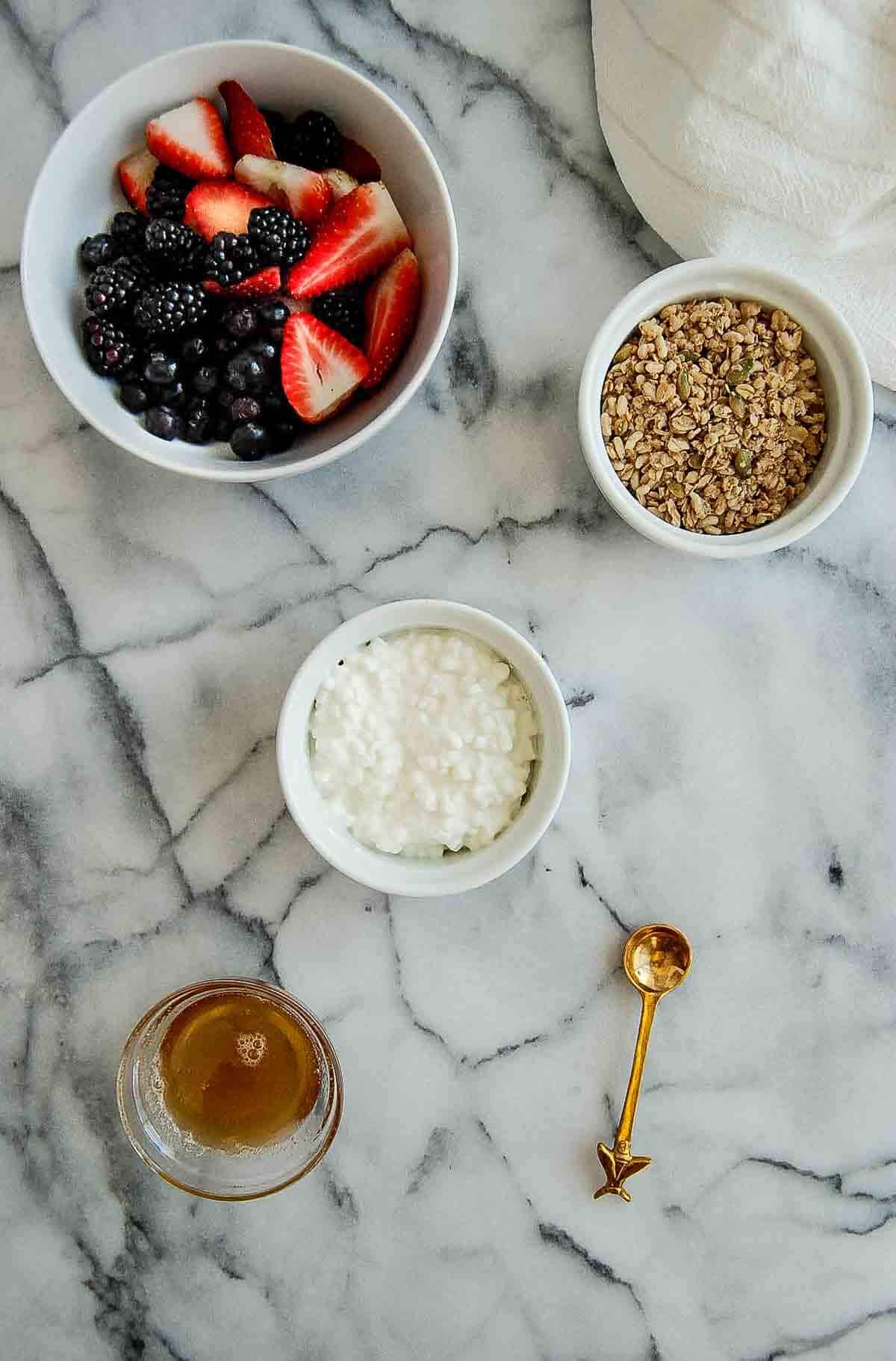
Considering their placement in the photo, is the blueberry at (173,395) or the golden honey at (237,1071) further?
the golden honey at (237,1071)

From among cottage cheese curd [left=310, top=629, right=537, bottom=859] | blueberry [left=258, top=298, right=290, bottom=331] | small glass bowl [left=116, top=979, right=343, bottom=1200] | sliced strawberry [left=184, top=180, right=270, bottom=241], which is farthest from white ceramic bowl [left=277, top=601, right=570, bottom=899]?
sliced strawberry [left=184, top=180, right=270, bottom=241]

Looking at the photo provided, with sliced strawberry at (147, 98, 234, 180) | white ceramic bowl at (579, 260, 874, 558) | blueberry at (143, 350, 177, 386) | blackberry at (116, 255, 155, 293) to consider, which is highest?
sliced strawberry at (147, 98, 234, 180)

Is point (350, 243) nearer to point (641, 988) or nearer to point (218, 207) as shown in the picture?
point (218, 207)

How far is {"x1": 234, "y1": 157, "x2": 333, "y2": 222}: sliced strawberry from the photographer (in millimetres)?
1001

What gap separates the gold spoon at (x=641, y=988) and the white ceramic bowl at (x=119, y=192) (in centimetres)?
60

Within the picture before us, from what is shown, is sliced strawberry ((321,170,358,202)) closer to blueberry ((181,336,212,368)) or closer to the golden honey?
blueberry ((181,336,212,368))

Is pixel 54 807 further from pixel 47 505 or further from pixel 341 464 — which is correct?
pixel 341 464

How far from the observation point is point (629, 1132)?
1111 millimetres

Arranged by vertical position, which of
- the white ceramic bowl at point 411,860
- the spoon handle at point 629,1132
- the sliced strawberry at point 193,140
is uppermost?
the sliced strawberry at point 193,140

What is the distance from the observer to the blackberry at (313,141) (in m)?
1.03

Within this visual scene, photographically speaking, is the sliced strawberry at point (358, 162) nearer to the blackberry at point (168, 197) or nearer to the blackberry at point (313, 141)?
the blackberry at point (313, 141)

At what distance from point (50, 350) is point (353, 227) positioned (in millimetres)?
300

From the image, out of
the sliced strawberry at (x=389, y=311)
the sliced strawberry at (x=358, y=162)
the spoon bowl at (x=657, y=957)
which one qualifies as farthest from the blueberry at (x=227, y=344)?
the spoon bowl at (x=657, y=957)

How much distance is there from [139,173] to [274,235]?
0.18 metres
